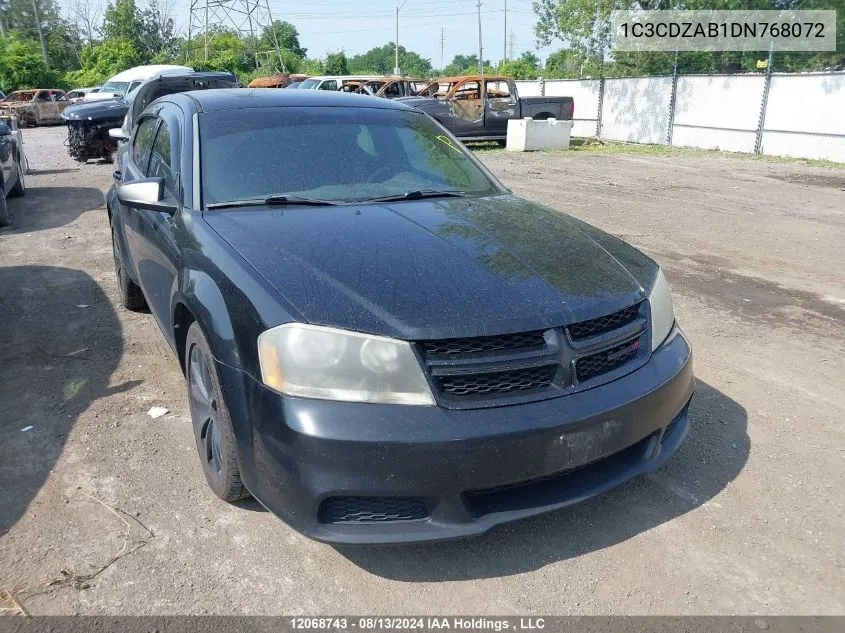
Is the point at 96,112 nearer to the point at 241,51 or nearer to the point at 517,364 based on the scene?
the point at 517,364

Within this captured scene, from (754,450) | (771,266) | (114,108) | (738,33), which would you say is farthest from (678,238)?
(738,33)

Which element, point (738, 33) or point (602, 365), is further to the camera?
point (738, 33)

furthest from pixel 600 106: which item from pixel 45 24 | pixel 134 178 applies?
pixel 45 24

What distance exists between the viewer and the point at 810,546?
2707 millimetres

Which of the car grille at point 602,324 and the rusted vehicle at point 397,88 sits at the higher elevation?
the rusted vehicle at point 397,88

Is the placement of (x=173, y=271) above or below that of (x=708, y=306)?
above

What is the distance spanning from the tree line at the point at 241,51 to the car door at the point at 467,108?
308 inches

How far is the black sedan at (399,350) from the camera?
226cm

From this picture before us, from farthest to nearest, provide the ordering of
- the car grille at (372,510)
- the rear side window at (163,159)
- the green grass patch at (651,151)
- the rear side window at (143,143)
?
1. the green grass patch at (651,151)
2. the rear side window at (143,143)
3. the rear side window at (163,159)
4. the car grille at (372,510)

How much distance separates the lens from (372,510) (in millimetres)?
2338

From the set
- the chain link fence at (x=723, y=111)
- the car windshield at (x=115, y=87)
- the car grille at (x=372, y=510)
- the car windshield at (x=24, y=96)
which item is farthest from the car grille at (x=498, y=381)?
the car windshield at (x=24, y=96)

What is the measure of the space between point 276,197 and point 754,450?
8.51ft

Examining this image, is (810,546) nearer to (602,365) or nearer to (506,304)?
(602,365)

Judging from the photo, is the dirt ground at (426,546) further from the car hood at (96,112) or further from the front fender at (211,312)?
the car hood at (96,112)
